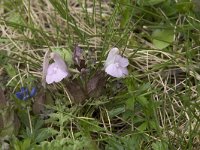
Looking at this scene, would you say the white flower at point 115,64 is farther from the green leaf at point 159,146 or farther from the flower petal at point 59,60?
the green leaf at point 159,146

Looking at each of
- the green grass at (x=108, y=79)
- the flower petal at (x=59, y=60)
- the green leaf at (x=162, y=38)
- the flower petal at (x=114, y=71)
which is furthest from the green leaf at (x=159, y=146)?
the green leaf at (x=162, y=38)

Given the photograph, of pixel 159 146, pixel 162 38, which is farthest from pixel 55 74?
pixel 162 38

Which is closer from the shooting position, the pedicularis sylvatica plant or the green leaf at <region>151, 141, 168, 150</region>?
the green leaf at <region>151, 141, 168, 150</region>

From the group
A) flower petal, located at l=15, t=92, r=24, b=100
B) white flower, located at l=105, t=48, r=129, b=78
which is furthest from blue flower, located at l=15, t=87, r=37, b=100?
white flower, located at l=105, t=48, r=129, b=78

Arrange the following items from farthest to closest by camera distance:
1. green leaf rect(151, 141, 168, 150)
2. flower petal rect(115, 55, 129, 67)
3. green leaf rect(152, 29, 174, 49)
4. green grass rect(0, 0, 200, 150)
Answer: green leaf rect(152, 29, 174, 49), flower petal rect(115, 55, 129, 67), green grass rect(0, 0, 200, 150), green leaf rect(151, 141, 168, 150)

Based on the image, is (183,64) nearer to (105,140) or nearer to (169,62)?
(169,62)

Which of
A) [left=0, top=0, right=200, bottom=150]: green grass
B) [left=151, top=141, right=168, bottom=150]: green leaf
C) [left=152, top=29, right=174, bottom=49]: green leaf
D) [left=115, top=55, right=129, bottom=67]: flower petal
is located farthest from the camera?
[left=152, top=29, right=174, bottom=49]: green leaf

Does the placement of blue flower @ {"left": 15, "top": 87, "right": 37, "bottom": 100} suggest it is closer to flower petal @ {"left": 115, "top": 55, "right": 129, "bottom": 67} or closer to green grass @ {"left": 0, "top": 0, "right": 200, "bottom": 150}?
green grass @ {"left": 0, "top": 0, "right": 200, "bottom": 150}

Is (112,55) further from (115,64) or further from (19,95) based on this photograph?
(19,95)

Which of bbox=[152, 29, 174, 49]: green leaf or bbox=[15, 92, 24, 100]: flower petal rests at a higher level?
bbox=[152, 29, 174, 49]: green leaf
